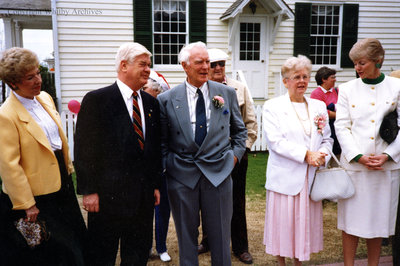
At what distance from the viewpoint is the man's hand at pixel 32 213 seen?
2.47 meters

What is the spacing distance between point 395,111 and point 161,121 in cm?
215

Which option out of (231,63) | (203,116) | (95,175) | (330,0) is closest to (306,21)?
(330,0)

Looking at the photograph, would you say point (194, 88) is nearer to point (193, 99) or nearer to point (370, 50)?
point (193, 99)

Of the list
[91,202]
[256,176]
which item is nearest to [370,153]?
[91,202]

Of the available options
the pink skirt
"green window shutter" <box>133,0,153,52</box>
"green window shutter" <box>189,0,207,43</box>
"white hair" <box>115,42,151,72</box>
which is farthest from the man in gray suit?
"green window shutter" <box>189,0,207,43</box>

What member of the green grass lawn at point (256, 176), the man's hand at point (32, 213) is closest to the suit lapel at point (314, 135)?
the man's hand at point (32, 213)

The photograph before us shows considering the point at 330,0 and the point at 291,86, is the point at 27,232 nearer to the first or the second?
the point at 291,86

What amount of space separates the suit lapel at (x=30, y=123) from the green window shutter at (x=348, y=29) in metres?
11.0

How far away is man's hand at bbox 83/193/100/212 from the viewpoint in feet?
8.79

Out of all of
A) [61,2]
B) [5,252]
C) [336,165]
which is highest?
[61,2]

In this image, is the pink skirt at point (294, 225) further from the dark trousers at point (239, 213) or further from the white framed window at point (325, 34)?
the white framed window at point (325, 34)

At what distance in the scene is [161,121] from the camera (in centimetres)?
300

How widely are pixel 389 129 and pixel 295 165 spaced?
0.89 meters

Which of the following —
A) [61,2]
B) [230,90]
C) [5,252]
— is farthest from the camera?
[61,2]
